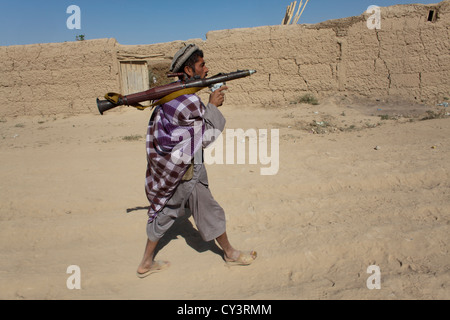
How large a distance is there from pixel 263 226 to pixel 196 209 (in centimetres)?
81

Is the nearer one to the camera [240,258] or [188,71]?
[188,71]

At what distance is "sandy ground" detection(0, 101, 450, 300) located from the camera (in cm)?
197

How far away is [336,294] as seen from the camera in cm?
179

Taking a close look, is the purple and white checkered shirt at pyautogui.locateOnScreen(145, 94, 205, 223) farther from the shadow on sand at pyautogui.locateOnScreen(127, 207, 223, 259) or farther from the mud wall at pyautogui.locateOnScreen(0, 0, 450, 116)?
the mud wall at pyautogui.locateOnScreen(0, 0, 450, 116)

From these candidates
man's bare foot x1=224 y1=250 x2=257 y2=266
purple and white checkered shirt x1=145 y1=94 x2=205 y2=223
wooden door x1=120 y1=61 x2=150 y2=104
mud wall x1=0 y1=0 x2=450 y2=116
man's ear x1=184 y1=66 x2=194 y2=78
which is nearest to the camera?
purple and white checkered shirt x1=145 y1=94 x2=205 y2=223

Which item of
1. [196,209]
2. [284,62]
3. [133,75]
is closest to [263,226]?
[196,209]

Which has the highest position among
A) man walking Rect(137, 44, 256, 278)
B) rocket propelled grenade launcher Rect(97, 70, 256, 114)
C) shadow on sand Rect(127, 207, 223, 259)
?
rocket propelled grenade launcher Rect(97, 70, 256, 114)

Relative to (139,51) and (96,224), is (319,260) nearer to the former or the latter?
(96,224)

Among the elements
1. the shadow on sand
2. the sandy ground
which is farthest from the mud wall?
the shadow on sand

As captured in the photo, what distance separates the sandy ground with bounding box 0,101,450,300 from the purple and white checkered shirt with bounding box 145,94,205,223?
0.64 meters

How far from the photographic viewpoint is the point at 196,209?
6.84ft

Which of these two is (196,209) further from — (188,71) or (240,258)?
(188,71)
